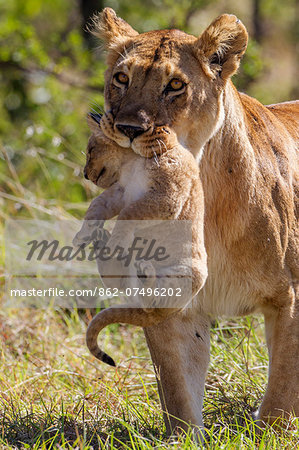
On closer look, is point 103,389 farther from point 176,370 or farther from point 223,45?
point 223,45

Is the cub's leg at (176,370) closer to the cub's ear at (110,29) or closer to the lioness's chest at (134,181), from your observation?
the lioness's chest at (134,181)

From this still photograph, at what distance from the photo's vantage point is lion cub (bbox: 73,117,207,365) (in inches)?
94.5

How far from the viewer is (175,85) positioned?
8.95 feet

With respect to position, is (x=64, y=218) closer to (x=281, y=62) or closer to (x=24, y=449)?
(x=24, y=449)

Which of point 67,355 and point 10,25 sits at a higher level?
point 10,25

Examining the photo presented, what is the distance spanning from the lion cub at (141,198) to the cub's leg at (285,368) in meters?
0.72

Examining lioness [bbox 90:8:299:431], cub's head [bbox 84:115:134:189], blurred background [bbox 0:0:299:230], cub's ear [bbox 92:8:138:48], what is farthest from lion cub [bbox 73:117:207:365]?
blurred background [bbox 0:0:299:230]

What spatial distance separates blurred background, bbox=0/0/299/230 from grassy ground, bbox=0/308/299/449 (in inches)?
53.8

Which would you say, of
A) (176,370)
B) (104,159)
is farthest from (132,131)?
(176,370)

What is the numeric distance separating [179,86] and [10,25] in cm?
587

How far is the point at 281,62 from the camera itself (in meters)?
11.1

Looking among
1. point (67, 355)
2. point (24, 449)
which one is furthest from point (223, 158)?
point (67, 355)

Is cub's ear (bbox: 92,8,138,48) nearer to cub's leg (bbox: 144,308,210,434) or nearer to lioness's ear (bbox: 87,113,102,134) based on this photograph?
lioness's ear (bbox: 87,113,102,134)

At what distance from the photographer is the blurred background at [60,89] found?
21.9 feet
